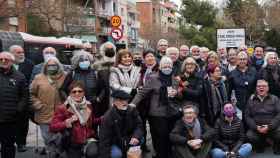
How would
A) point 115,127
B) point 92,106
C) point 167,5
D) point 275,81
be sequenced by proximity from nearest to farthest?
point 115,127
point 92,106
point 275,81
point 167,5

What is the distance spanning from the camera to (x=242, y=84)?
31.6 feet

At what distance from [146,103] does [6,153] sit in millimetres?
2508

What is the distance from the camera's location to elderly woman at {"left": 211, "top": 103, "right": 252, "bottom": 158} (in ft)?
28.3

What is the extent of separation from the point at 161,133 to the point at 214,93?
4.28 feet

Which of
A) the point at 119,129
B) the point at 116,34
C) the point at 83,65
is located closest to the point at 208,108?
the point at 119,129

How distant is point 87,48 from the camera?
10.3 m

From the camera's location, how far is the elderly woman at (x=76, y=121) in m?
7.73

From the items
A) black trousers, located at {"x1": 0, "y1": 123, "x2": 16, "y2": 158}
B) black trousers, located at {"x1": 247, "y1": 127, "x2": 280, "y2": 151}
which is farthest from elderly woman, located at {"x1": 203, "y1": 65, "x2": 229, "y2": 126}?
black trousers, located at {"x1": 0, "y1": 123, "x2": 16, "y2": 158}

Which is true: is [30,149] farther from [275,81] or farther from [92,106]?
[275,81]

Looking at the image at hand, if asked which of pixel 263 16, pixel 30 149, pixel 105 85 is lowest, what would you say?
pixel 30 149

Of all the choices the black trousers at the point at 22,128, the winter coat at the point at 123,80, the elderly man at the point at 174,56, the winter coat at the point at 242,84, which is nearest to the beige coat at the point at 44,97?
the black trousers at the point at 22,128

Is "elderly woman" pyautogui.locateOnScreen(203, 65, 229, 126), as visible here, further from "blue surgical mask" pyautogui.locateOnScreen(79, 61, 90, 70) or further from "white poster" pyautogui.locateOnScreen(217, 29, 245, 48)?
"white poster" pyautogui.locateOnScreen(217, 29, 245, 48)

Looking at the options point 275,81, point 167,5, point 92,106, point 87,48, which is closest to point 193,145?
point 92,106

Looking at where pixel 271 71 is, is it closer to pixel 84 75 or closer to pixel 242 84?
pixel 242 84
